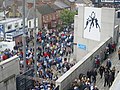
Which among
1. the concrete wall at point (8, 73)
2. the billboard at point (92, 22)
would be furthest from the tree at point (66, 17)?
the concrete wall at point (8, 73)

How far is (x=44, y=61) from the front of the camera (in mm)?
24234

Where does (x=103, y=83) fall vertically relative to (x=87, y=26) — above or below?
below

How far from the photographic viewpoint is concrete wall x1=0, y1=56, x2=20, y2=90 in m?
17.5

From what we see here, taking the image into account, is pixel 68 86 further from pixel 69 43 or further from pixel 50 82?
pixel 69 43

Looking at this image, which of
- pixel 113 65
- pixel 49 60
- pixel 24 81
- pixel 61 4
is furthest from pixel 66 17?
pixel 24 81

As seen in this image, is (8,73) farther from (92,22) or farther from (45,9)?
(45,9)

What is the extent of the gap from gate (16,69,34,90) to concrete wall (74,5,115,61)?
12.5m

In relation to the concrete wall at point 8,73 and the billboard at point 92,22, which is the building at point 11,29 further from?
the concrete wall at point 8,73

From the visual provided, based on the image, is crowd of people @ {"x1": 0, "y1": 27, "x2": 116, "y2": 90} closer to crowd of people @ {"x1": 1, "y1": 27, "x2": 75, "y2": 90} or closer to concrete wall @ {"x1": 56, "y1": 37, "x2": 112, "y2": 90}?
crowd of people @ {"x1": 1, "y1": 27, "x2": 75, "y2": 90}

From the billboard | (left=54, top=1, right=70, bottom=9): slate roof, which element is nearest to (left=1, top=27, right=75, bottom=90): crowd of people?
the billboard

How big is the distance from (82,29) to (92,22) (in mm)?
2028

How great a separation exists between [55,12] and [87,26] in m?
34.1

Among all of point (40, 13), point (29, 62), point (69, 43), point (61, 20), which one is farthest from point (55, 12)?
point (29, 62)

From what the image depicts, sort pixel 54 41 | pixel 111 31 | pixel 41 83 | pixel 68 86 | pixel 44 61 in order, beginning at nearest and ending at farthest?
pixel 68 86
pixel 41 83
pixel 44 61
pixel 111 31
pixel 54 41
